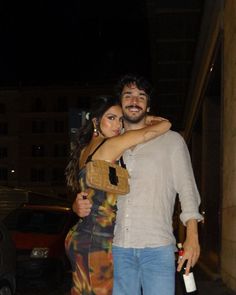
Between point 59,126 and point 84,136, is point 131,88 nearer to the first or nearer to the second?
point 84,136

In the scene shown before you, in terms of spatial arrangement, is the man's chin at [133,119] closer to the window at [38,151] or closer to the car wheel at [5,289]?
the car wheel at [5,289]

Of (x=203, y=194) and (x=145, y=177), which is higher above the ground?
(x=145, y=177)

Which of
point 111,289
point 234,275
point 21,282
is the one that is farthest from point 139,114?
point 21,282

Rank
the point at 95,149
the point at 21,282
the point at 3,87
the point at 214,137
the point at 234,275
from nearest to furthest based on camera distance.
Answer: the point at 95,149 → the point at 234,275 → the point at 21,282 → the point at 214,137 → the point at 3,87

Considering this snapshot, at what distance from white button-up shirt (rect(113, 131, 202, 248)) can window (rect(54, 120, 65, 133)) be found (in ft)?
207

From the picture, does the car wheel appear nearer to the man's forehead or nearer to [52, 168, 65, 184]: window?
the man's forehead

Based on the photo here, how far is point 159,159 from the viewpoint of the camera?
3201 mm

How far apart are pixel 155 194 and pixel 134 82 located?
755 millimetres

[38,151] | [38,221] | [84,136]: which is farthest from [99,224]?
[38,151]

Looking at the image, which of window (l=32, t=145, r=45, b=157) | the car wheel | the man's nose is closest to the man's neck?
the man's nose

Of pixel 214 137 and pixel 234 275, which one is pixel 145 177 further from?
pixel 214 137

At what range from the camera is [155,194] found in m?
3.16

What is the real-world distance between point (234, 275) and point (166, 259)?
4726 millimetres

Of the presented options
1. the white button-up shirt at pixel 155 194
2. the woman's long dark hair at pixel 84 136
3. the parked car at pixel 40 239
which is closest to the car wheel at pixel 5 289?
the parked car at pixel 40 239
